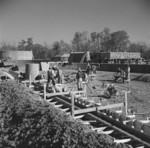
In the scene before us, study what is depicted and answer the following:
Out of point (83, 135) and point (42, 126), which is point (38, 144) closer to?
point (42, 126)

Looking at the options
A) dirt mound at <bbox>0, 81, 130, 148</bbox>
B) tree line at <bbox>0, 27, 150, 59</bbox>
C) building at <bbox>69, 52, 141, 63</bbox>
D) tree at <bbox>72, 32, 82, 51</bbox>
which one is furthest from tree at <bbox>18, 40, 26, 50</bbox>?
dirt mound at <bbox>0, 81, 130, 148</bbox>

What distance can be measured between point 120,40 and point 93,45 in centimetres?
1878

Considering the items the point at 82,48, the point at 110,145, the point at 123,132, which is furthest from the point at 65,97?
the point at 82,48

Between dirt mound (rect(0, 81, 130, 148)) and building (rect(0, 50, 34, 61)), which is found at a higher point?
building (rect(0, 50, 34, 61))

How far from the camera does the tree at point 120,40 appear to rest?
237 ft

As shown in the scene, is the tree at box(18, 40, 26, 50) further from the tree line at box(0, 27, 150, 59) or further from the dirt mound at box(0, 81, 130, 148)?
the dirt mound at box(0, 81, 130, 148)

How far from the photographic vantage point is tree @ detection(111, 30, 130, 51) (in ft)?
237

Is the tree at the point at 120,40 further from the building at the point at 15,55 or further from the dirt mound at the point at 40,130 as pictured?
the dirt mound at the point at 40,130

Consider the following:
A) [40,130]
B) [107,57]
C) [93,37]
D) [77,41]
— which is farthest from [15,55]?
[40,130]

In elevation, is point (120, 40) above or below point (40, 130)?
above

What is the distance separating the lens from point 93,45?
295 feet

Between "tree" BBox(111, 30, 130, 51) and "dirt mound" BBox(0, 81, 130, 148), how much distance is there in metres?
67.3

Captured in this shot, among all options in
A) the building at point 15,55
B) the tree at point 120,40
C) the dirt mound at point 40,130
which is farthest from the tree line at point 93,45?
the dirt mound at point 40,130

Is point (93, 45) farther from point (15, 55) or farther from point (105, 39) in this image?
point (15, 55)
